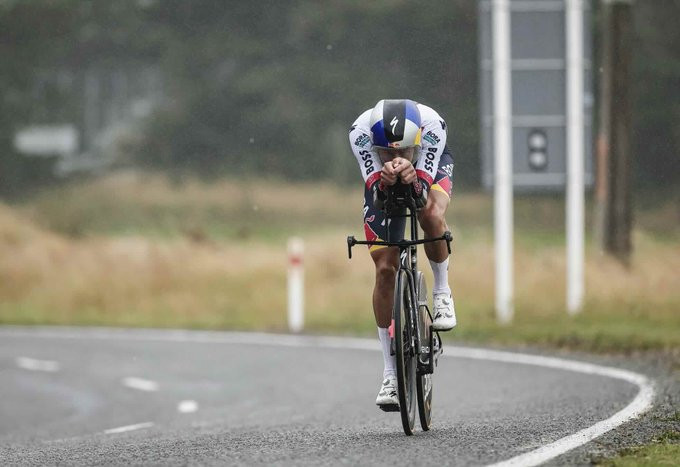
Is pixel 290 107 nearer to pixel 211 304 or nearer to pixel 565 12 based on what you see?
pixel 211 304

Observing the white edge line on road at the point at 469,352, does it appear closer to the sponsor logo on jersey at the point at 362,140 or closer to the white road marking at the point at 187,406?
the sponsor logo on jersey at the point at 362,140

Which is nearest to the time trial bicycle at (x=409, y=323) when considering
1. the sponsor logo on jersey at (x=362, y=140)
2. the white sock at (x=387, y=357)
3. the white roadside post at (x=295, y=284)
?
the white sock at (x=387, y=357)

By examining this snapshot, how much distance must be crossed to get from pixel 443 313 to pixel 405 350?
0.48 meters

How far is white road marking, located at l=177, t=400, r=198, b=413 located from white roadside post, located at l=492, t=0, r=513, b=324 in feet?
19.0

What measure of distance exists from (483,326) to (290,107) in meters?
34.4

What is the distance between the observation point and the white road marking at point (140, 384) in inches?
611

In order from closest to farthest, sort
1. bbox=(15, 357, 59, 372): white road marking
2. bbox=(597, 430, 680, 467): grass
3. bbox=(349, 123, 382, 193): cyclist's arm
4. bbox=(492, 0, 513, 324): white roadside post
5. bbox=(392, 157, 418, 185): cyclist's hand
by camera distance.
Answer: bbox=(597, 430, 680, 467): grass < bbox=(392, 157, 418, 185): cyclist's hand < bbox=(349, 123, 382, 193): cyclist's arm < bbox=(15, 357, 59, 372): white road marking < bbox=(492, 0, 513, 324): white roadside post

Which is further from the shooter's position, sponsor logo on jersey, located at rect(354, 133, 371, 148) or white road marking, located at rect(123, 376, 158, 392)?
white road marking, located at rect(123, 376, 158, 392)

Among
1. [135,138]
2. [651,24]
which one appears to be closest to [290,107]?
[135,138]

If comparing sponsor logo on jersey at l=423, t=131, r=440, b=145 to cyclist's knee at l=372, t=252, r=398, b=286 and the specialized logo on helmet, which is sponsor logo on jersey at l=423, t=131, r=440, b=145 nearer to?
the specialized logo on helmet

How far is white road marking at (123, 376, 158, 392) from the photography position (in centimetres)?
1552

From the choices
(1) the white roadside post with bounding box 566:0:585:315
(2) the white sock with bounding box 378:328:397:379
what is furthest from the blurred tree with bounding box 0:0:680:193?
(2) the white sock with bounding box 378:328:397:379

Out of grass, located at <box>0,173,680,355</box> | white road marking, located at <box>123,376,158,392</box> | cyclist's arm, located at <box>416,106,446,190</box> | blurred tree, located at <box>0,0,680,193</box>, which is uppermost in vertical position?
blurred tree, located at <box>0,0,680,193</box>

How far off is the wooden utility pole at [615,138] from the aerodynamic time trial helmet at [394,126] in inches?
588
